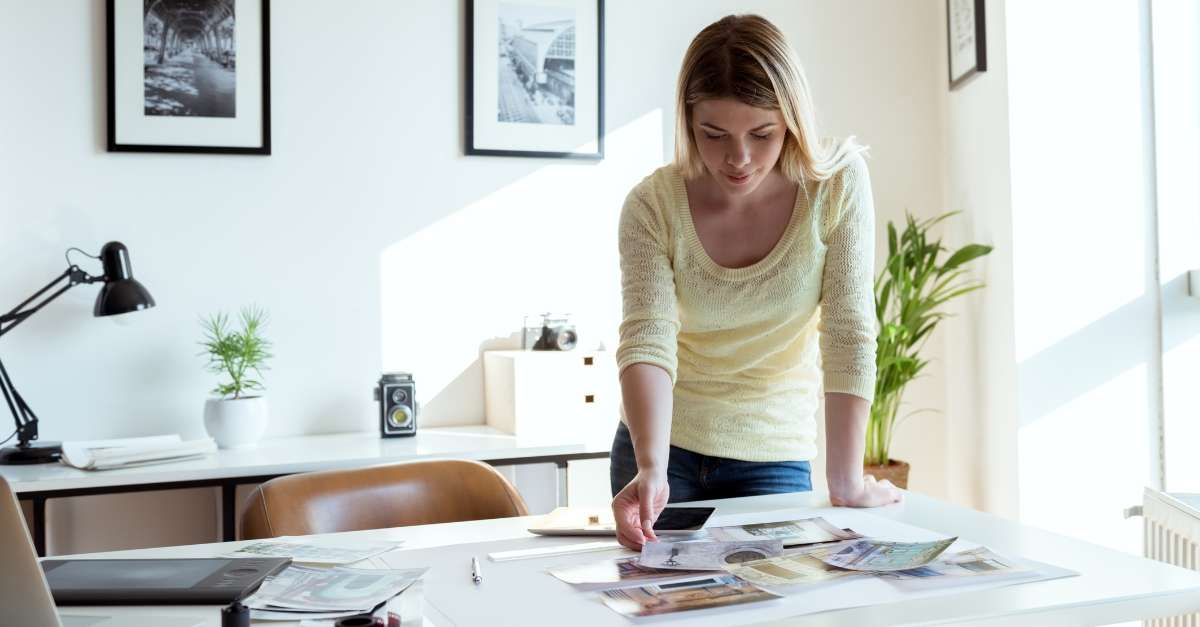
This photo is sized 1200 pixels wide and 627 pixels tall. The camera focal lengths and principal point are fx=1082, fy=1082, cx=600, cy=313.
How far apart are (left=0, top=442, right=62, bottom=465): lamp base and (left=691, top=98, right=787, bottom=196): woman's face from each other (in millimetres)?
1878

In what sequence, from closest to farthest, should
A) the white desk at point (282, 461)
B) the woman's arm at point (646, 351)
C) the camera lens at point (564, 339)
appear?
the woman's arm at point (646, 351)
the white desk at point (282, 461)
the camera lens at point (564, 339)

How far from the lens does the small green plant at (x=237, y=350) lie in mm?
2846

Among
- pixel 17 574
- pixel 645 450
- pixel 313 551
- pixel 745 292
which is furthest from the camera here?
pixel 745 292

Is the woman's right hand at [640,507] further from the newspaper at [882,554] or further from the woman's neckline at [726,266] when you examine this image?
the woman's neckline at [726,266]

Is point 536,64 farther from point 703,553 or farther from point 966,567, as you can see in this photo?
point 966,567

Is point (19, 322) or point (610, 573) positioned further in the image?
point (19, 322)

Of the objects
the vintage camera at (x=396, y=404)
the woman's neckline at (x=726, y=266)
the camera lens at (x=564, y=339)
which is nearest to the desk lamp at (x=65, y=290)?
the vintage camera at (x=396, y=404)

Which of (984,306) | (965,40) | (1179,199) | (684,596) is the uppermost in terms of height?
(965,40)

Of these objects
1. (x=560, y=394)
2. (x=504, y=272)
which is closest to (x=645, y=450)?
(x=560, y=394)

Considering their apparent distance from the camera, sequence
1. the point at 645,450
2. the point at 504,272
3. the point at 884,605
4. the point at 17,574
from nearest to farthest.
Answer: the point at 17,574
the point at 884,605
the point at 645,450
the point at 504,272

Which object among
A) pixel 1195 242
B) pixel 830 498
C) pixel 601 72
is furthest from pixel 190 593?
pixel 1195 242

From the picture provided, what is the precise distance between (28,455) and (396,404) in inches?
35.2

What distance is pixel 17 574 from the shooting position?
953mm

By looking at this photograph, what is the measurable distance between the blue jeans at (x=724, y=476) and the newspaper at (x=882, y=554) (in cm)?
39
